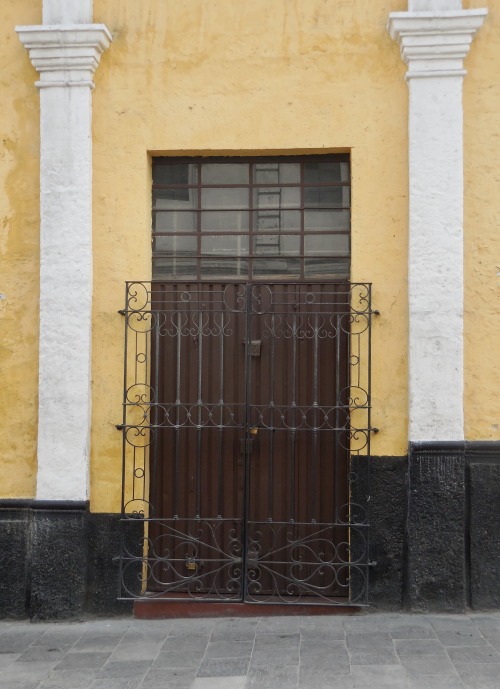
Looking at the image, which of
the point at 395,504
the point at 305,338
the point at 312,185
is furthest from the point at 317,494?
the point at 312,185

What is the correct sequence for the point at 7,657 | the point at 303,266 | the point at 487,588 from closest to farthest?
the point at 7,657 < the point at 487,588 < the point at 303,266

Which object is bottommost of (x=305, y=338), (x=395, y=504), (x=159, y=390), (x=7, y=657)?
(x=7, y=657)

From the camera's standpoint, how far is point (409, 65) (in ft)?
21.1

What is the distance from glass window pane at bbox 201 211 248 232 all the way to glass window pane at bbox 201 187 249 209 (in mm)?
63

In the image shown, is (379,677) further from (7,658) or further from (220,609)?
(7,658)

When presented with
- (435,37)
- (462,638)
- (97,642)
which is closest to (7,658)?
(97,642)

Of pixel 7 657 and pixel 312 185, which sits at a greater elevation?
pixel 312 185

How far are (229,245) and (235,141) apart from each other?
0.79m

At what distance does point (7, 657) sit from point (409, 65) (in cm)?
497

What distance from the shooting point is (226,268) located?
6.80 m

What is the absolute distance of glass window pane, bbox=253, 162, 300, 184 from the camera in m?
6.81

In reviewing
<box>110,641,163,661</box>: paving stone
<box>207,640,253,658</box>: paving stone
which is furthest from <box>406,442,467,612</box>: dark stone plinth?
<box>110,641,163,661</box>: paving stone

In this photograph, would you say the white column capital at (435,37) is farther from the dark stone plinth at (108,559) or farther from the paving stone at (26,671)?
the paving stone at (26,671)

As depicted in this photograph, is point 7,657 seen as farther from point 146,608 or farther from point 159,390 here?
point 159,390
